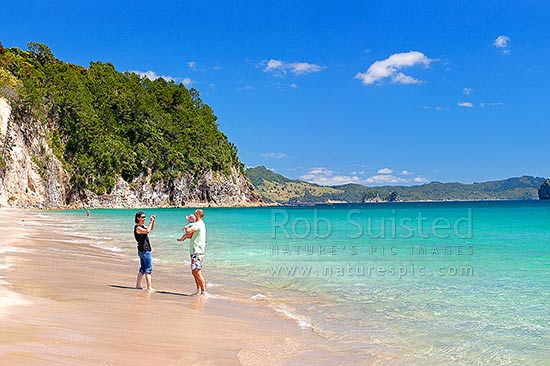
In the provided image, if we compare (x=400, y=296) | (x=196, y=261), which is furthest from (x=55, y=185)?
(x=400, y=296)

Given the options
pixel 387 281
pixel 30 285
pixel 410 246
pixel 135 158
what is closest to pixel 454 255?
pixel 410 246

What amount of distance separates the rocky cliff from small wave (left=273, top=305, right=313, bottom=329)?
68.0 metres

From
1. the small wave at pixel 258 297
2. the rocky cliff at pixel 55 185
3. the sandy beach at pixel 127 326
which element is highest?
the rocky cliff at pixel 55 185

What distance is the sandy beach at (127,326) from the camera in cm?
557

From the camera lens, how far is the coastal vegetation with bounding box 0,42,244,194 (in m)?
90.4

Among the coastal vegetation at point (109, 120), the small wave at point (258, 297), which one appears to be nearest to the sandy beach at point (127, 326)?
the small wave at point (258, 297)

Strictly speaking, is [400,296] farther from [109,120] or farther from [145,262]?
[109,120]

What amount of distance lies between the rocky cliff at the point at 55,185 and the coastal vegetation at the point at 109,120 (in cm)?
115

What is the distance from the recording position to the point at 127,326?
23.5 feet

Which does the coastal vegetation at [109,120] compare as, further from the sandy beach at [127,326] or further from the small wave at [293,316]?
the small wave at [293,316]

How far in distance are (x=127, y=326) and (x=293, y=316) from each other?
3.47 meters

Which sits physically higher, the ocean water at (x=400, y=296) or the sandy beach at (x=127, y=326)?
the sandy beach at (x=127, y=326)

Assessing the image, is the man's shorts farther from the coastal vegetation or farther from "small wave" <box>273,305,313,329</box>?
the coastal vegetation

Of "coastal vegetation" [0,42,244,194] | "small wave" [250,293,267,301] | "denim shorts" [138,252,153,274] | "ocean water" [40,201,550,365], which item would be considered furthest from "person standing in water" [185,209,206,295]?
"coastal vegetation" [0,42,244,194]
